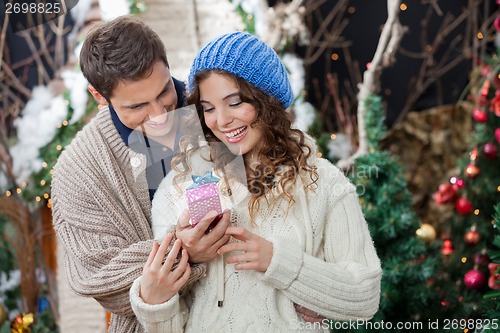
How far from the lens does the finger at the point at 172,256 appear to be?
179 cm

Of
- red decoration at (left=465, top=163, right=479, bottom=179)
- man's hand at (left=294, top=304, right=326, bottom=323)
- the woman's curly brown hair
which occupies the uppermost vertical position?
the woman's curly brown hair

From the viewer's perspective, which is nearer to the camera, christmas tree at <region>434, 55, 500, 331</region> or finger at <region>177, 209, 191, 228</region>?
finger at <region>177, 209, 191, 228</region>

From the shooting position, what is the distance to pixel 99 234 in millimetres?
2041

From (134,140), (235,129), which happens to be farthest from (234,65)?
(134,140)

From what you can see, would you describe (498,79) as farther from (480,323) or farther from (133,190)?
(133,190)

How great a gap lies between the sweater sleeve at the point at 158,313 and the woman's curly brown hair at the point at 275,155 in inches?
12.5

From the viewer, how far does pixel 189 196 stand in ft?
5.65

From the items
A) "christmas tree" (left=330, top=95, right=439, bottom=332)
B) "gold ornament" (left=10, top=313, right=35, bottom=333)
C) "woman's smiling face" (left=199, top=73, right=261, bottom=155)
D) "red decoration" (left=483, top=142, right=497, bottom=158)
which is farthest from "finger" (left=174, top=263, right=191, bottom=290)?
"red decoration" (left=483, top=142, right=497, bottom=158)

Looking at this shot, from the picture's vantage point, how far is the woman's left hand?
179 centimetres

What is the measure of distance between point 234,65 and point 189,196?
0.35 meters

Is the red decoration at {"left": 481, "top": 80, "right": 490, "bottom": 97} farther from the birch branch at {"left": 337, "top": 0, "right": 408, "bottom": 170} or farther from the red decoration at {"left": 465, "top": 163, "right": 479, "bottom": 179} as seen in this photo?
the birch branch at {"left": 337, "top": 0, "right": 408, "bottom": 170}

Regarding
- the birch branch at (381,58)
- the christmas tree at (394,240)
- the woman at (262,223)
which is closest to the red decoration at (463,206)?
the christmas tree at (394,240)

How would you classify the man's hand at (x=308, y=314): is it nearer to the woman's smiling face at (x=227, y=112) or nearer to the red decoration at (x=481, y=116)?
the woman's smiling face at (x=227, y=112)

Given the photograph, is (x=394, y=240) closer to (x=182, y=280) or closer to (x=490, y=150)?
(x=490, y=150)
